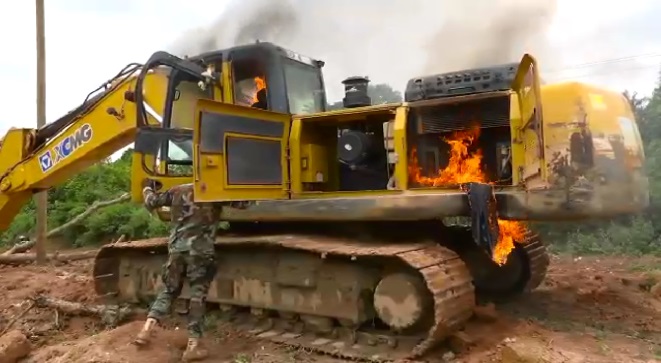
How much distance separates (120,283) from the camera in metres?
8.85

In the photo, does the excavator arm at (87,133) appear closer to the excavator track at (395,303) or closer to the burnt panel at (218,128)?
the burnt panel at (218,128)

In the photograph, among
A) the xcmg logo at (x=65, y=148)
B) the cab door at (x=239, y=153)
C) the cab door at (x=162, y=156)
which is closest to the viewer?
the cab door at (x=239, y=153)

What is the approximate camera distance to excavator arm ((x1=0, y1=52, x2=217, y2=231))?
7559 mm

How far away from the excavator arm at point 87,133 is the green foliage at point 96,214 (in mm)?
5865

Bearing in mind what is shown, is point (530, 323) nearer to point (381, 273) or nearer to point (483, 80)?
point (381, 273)

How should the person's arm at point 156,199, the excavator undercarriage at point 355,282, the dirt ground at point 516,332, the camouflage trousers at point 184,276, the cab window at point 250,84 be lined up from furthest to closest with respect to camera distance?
the cab window at point 250,84, the person's arm at point 156,199, the camouflage trousers at point 184,276, the excavator undercarriage at point 355,282, the dirt ground at point 516,332

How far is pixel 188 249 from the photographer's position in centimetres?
668

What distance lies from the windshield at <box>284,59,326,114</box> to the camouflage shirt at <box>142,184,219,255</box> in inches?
60.2

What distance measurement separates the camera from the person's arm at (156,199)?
6844 millimetres

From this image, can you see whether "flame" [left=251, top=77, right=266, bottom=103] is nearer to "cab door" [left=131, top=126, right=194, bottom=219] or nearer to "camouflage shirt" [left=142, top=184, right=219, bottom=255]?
"cab door" [left=131, top=126, right=194, bottom=219]

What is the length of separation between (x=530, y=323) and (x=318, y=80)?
12.1ft

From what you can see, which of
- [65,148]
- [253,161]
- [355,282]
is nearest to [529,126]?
[355,282]

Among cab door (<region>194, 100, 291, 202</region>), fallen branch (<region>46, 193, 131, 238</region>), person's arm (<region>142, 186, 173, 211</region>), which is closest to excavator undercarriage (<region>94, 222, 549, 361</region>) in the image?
cab door (<region>194, 100, 291, 202</region>)

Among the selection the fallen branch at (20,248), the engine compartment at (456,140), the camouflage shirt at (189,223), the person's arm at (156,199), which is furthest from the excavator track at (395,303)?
the fallen branch at (20,248)
